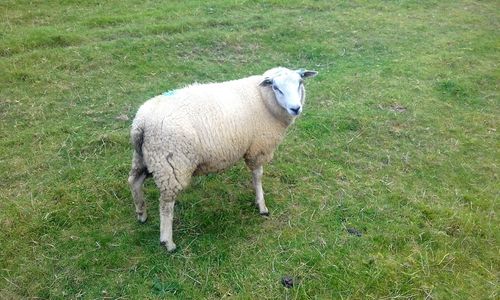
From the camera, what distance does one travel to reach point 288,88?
16.2 ft

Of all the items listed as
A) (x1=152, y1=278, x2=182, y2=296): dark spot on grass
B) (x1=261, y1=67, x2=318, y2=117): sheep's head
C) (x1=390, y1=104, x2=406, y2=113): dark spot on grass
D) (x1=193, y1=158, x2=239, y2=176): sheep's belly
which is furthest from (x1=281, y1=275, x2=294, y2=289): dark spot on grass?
(x1=390, y1=104, x2=406, y2=113): dark spot on grass

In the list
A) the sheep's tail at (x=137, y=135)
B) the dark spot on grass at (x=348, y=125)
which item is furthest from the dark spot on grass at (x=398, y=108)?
the sheep's tail at (x=137, y=135)

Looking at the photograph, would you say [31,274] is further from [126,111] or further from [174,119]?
[126,111]

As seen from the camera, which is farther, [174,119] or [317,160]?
[317,160]

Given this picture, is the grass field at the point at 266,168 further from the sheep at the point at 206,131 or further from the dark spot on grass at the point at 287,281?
the sheep at the point at 206,131

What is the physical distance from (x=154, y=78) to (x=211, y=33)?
230 centimetres

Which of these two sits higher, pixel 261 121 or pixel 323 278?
pixel 261 121

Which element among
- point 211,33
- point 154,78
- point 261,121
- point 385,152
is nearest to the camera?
point 261,121

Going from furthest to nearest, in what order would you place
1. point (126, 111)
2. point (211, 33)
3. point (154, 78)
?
point (211, 33)
point (154, 78)
point (126, 111)

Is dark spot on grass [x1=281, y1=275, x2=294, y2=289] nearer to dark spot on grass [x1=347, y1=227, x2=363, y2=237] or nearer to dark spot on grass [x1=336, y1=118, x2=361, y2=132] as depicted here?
dark spot on grass [x1=347, y1=227, x2=363, y2=237]

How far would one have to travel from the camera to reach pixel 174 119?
4.50 metres

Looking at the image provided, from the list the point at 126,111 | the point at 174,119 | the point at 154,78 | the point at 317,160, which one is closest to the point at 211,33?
the point at 154,78

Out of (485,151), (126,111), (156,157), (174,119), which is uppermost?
(174,119)

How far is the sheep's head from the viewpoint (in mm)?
4836
